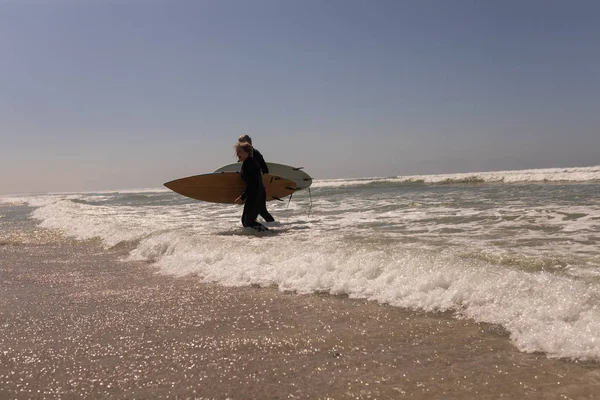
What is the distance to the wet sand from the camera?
74.2 inches

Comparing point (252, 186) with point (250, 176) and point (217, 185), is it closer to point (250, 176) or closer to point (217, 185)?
point (250, 176)

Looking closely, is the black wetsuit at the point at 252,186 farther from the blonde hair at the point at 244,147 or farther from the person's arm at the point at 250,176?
the blonde hair at the point at 244,147

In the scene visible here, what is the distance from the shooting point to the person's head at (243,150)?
7.21m

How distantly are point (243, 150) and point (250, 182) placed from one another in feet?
1.75

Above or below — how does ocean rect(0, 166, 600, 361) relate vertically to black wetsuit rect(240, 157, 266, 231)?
below

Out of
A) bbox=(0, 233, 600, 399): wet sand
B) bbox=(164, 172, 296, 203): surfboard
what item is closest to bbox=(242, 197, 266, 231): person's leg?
bbox=(164, 172, 296, 203): surfboard

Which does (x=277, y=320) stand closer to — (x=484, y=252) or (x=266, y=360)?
(x=266, y=360)

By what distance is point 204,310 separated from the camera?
10.2 ft

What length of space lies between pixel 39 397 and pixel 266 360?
0.98 metres

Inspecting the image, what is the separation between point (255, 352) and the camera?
2.31m

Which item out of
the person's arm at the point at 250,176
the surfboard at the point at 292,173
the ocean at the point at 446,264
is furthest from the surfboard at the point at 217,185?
the ocean at the point at 446,264

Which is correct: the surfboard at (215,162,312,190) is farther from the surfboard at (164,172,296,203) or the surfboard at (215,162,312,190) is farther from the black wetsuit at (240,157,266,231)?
the black wetsuit at (240,157,266,231)

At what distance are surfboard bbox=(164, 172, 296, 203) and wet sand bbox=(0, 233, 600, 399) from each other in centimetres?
525

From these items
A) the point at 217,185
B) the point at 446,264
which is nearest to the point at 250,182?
the point at 217,185
